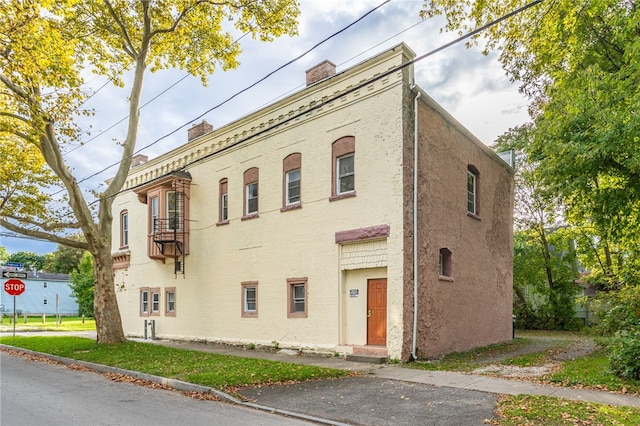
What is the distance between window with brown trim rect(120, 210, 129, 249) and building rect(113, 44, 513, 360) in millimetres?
4096

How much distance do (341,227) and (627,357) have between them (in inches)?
302

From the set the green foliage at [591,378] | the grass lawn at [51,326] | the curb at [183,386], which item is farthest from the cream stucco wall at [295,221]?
the grass lawn at [51,326]

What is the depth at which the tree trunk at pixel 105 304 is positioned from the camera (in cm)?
1592

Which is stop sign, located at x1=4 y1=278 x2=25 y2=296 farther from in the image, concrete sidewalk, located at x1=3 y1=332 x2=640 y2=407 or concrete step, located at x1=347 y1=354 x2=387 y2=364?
concrete step, located at x1=347 y1=354 x2=387 y2=364

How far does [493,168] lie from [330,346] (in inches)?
404

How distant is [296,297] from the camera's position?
1527 centimetres

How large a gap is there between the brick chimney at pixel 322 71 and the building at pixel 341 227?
37 millimetres

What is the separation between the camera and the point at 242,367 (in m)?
11.3

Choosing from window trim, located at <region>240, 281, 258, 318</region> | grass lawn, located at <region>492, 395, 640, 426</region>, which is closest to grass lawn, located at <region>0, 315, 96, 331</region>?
window trim, located at <region>240, 281, 258, 318</region>

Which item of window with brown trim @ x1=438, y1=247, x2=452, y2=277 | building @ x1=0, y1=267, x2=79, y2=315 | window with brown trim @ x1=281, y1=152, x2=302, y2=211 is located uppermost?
window with brown trim @ x1=281, y1=152, x2=302, y2=211

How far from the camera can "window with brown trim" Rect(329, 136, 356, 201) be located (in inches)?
552

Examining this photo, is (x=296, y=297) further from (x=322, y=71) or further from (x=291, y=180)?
(x=322, y=71)

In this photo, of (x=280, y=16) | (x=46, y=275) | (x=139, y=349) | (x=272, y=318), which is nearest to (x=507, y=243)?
(x=272, y=318)

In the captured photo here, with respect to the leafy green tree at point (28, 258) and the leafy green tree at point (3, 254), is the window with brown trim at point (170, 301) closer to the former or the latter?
the leafy green tree at point (3, 254)
